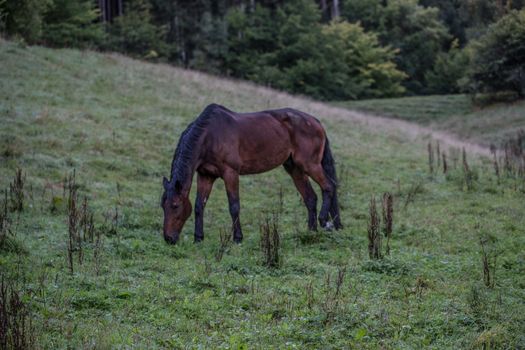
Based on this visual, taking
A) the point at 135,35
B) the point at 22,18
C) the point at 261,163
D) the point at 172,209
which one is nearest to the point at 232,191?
the point at 261,163

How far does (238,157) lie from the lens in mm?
10516

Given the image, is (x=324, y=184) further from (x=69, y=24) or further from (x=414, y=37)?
(x=414, y=37)

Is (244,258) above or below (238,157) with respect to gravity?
below

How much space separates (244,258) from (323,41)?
3924 cm

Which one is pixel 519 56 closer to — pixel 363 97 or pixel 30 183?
pixel 363 97

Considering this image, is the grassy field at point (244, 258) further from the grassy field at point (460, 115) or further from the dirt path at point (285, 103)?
the grassy field at point (460, 115)

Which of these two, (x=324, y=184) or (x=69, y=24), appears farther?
(x=69, y=24)

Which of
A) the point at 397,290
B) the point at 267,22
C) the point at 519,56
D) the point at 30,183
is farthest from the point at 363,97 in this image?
the point at 397,290

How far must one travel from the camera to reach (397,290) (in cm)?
686

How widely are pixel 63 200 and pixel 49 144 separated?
4.98 m

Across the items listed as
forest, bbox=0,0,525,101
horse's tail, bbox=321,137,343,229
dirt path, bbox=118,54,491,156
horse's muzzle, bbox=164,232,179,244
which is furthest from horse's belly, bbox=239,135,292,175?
forest, bbox=0,0,525,101

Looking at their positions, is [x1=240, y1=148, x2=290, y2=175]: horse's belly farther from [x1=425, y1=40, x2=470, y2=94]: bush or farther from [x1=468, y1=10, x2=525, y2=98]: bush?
[x1=425, y1=40, x2=470, y2=94]: bush

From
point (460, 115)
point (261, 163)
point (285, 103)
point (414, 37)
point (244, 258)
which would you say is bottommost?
point (244, 258)

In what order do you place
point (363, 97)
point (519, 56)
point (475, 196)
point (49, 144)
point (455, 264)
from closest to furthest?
1. point (455, 264)
2. point (475, 196)
3. point (49, 144)
4. point (519, 56)
5. point (363, 97)
